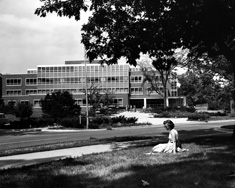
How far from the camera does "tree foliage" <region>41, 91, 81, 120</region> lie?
33.4 meters

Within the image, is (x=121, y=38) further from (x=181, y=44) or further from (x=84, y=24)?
(x=181, y=44)

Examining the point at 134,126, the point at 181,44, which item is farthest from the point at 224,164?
the point at 134,126

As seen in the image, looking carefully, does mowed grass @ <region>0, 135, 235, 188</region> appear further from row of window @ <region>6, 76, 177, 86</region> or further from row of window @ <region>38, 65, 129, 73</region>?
row of window @ <region>38, 65, 129, 73</region>

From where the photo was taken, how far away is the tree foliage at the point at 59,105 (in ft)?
109

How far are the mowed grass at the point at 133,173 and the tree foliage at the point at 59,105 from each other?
2569 centimetres

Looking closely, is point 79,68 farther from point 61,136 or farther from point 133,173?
point 133,173

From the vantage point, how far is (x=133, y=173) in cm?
618

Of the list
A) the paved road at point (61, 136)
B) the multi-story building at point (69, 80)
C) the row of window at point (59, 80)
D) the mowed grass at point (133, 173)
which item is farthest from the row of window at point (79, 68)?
the mowed grass at point (133, 173)

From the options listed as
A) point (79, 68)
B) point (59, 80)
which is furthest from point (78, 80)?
point (59, 80)

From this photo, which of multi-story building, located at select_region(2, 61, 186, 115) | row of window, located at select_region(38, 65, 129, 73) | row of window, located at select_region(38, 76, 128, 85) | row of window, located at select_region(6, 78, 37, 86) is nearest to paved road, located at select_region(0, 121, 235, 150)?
multi-story building, located at select_region(2, 61, 186, 115)

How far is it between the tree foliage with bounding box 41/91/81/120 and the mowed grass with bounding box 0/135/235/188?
2569 cm

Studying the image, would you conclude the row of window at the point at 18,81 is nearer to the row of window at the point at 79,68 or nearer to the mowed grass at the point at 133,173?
the row of window at the point at 79,68

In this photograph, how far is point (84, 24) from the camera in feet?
41.1

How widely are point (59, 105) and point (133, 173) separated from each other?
28.5 meters
